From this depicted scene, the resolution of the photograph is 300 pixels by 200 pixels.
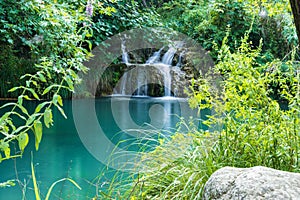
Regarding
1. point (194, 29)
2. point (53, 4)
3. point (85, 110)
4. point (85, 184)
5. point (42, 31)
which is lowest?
point (85, 184)

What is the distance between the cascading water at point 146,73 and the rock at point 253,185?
7639 mm

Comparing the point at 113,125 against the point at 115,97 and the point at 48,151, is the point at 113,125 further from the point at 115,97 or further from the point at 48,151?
the point at 115,97

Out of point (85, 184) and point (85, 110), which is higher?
point (85, 110)

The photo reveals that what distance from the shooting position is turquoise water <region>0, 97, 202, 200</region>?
8.39 feet

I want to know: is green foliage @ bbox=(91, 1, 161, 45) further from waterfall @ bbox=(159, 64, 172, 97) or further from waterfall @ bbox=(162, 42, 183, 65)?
waterfall @ bbox=(159, 64, 172, 97)

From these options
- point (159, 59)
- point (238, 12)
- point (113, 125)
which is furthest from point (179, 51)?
point (113, 125)

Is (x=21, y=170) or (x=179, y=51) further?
(x=179, y=51)

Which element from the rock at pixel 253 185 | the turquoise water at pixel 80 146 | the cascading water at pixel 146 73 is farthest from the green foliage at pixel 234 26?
the rock at pixel 253 185

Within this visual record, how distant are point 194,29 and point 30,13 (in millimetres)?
5986

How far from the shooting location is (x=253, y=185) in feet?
3.32

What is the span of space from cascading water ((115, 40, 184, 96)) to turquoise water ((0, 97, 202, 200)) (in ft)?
3.26

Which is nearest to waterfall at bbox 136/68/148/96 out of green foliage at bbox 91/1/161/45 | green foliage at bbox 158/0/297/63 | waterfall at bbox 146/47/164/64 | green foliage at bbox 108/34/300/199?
waterfall at bbox 146/47/164/64

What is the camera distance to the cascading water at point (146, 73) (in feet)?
28.9

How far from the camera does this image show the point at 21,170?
10.1 feet
